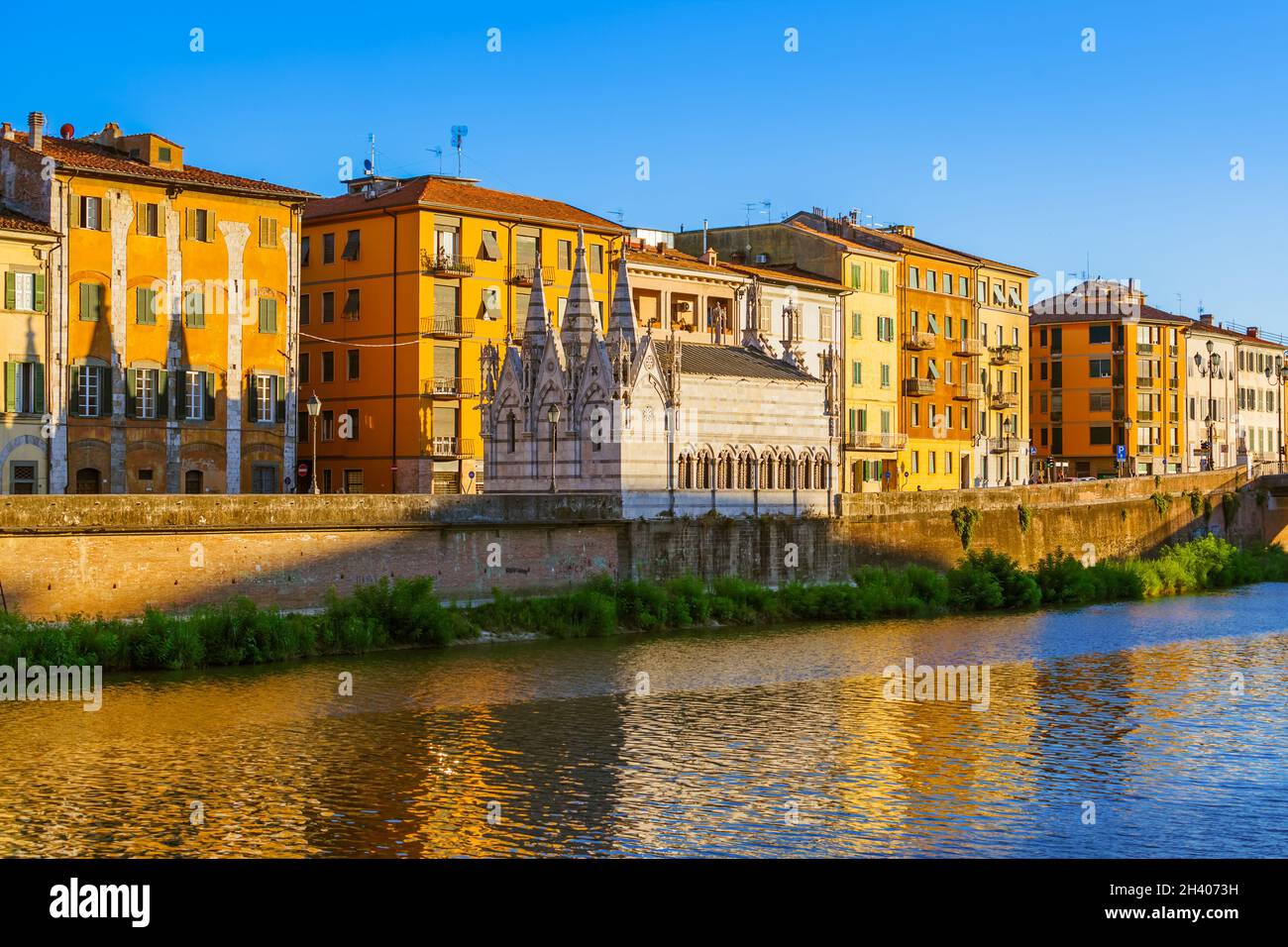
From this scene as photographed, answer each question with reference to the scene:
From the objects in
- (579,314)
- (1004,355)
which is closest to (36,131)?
(579,314)

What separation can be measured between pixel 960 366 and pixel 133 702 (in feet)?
223

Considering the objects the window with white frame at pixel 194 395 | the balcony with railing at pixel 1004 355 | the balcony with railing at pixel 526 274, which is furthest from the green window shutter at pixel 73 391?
the balcony with railing at pixel 1004 355

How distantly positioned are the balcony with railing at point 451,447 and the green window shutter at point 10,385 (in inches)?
669

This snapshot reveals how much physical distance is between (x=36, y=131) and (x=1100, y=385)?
72855 mm

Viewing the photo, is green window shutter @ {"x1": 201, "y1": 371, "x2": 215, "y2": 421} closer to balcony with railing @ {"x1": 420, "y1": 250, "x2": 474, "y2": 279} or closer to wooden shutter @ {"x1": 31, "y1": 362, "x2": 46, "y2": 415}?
wooden shutter @ {"x1": 31, "y1": 362, "x2": 46, "y2": 415}

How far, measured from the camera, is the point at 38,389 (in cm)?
5622

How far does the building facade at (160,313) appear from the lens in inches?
2253

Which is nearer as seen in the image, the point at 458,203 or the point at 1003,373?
the point at 458,203

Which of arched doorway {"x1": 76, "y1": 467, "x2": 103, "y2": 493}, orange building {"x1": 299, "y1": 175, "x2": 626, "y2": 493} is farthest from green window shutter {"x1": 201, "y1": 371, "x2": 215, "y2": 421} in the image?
orange building {"x1": 299, "y1": 175, "x2": 626, "y2": 493}

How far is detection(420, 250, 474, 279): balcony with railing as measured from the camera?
68250 mm

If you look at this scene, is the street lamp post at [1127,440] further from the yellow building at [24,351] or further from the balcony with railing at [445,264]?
the yellow building at [24,351]

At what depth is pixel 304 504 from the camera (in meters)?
46.1

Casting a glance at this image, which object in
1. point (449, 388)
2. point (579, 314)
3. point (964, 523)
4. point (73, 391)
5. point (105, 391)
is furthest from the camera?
point (964, 523)

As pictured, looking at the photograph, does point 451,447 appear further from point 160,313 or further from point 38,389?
point 38,389
